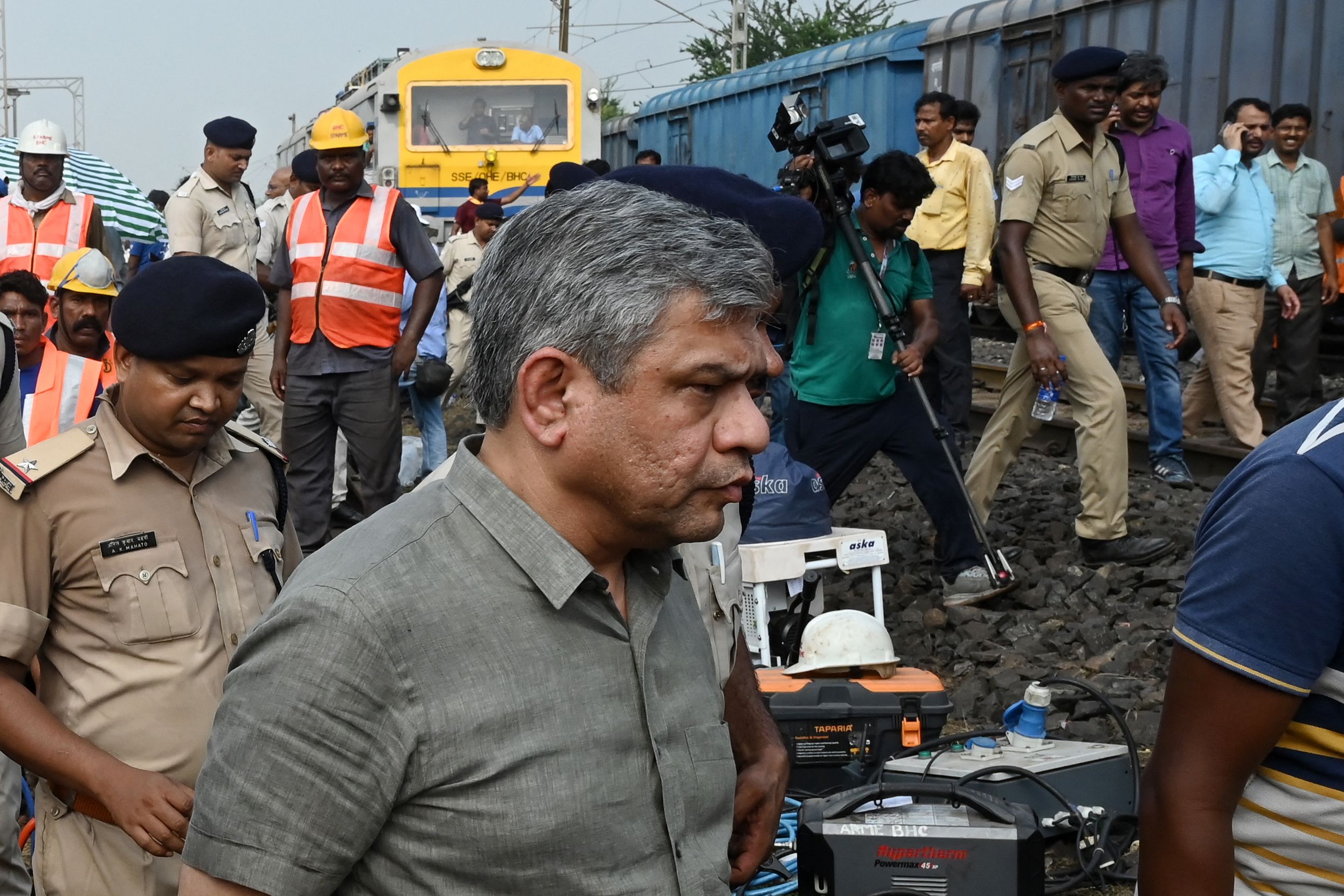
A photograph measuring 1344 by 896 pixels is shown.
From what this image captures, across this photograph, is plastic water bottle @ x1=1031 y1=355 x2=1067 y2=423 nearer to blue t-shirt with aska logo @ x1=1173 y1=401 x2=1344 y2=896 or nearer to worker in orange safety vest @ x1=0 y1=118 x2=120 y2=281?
worker in orange safety vest @ x1=0 y1=118 x2=120 y2=281

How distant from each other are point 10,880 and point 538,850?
7.01 ft

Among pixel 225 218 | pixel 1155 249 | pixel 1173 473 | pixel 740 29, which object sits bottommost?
pixel 1173 473

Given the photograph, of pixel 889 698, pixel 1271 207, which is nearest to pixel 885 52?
pixel 1271 207

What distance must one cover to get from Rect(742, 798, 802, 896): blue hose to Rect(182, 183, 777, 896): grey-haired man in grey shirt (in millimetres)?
2011

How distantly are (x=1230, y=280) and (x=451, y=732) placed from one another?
937 cm

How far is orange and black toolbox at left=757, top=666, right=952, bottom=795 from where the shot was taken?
4.50 metres

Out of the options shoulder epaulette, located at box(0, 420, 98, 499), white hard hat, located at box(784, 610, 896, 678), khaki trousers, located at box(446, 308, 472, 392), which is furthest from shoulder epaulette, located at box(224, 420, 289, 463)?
khaki trousers, located at box(446, 308, 472, 392)

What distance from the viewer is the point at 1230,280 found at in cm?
993

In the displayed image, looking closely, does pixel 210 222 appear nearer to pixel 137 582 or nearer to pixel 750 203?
pixel 137 582

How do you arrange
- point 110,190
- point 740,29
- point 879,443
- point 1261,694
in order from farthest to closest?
point 740,29
point 110,190
point 879,443
point 1261,694

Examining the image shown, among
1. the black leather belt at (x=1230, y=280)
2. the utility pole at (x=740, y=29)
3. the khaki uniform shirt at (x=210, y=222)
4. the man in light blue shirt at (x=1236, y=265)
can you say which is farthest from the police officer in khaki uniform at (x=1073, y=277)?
the utility pole at (x=740, y=29)

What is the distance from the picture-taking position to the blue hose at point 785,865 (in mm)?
3744

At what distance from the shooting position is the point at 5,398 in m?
3.73

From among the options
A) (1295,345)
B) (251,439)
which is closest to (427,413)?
(1295,345)
